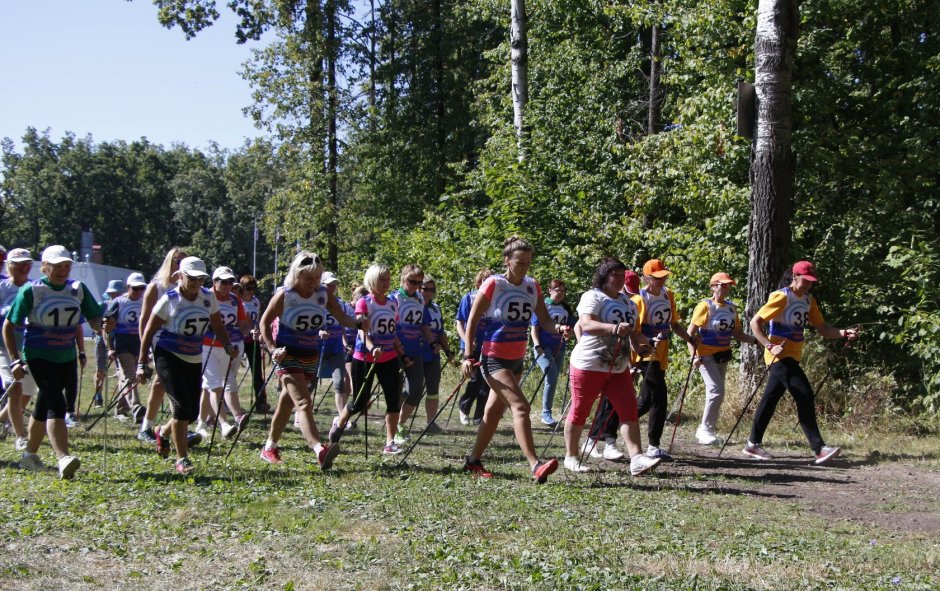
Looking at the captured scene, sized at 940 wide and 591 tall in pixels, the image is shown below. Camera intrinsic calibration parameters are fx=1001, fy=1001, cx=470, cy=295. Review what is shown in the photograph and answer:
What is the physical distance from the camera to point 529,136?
20.4 meters

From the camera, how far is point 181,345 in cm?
840

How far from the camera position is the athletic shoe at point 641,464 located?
27.1ft

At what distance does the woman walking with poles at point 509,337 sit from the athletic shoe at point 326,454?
50.9 inches

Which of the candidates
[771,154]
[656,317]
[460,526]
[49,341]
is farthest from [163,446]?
[771,154]

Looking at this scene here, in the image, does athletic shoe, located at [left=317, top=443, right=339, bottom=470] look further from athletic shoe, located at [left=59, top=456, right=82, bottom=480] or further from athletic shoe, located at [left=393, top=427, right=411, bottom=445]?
athletic shoe, located at [left=393, top=427, right=411, bottom=445]

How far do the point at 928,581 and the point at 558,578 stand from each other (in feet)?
6.14

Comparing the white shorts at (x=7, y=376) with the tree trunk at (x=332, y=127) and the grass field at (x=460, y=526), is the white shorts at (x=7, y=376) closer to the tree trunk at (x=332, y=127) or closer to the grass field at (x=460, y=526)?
the grass field at (x=460, y=526)

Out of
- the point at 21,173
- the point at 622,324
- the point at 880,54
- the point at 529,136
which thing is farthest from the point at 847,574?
the point at 21,173

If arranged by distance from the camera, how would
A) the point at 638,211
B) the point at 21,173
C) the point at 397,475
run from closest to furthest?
the point at 397,475, the point at 638,211, the point at 21,173

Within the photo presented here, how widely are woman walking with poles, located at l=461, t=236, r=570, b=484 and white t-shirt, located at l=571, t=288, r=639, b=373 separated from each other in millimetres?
471

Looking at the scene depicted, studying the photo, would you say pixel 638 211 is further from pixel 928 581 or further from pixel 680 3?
pixel 928 581

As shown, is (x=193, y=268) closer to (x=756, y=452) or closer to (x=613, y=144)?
(x=756, y=452)

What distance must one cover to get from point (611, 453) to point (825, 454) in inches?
80.0

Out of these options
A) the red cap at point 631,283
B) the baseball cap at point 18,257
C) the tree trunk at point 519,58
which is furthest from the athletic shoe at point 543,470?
the tree trunk at point 519,58
